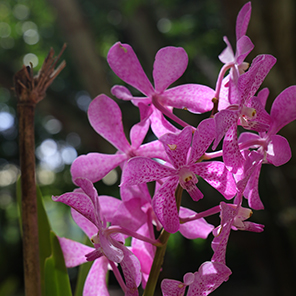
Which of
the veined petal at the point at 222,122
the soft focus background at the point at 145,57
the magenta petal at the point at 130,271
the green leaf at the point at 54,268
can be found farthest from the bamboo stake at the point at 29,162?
the soft focus background at the point at 145,57

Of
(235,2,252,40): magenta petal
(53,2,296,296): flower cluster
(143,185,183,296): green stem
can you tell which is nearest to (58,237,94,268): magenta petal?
(53,2,296,296): flower cluster

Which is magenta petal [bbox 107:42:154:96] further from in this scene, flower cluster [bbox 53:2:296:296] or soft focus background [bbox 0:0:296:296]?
soft focus background [bbox 0:0:296:296]

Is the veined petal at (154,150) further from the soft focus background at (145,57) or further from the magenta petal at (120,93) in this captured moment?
the soft focus background at (145,57)

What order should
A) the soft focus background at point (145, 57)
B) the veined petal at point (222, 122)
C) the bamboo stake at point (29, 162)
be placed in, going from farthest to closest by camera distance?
the soft focus background at point (145, 57), the bamboo stake at point (29, 162), the veined petal at point (222, 122)

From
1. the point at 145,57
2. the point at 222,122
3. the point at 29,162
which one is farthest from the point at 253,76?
the point at 145,57

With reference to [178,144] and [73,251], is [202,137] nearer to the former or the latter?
[178,144]

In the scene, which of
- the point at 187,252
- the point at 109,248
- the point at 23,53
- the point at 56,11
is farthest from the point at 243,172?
the point at 187,252
